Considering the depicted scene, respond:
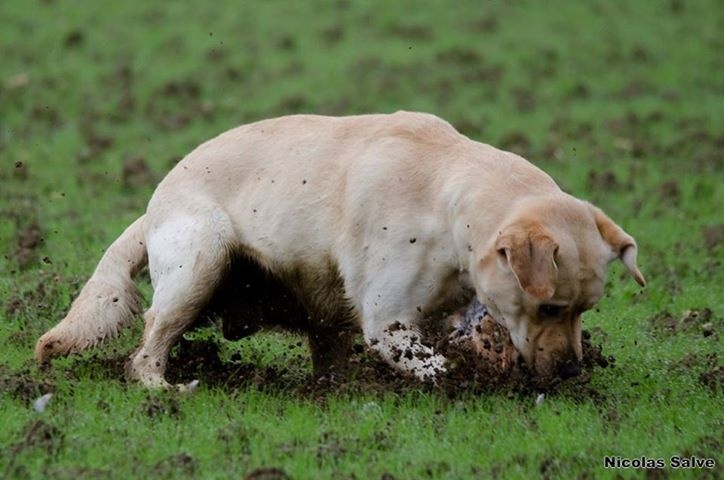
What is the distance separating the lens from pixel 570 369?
6574 millimetres

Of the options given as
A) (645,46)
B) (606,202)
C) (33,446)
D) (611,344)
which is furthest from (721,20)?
(33,446)

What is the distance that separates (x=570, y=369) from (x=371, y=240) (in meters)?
1.17

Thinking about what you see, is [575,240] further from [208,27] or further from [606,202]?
[208,27]

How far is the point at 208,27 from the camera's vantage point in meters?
21.2

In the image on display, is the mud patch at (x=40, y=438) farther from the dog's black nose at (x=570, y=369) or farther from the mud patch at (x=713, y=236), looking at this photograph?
the mud patch at (x=713, y=236)

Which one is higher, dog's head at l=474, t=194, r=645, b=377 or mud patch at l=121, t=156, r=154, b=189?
dog's head at l=474, t=194, r=645, b=377

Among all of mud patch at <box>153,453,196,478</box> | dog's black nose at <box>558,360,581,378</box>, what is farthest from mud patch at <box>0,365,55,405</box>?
dog's black nose at <box>558,360,581,378</box>

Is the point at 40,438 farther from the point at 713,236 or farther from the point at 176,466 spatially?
the point at 713,236

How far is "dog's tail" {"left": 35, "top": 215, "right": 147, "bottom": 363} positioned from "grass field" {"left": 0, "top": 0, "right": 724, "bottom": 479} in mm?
169

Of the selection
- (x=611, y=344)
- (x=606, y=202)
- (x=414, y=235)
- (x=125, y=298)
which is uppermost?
(x=414, y=235)

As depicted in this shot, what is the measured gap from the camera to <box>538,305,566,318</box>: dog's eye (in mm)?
6469

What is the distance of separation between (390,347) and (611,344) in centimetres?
187

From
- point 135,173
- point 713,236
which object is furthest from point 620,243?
point 135,173

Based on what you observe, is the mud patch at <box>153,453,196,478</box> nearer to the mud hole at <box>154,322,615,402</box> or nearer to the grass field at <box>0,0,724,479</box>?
the grass field at <box>0,0,724,479</box>
